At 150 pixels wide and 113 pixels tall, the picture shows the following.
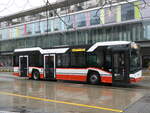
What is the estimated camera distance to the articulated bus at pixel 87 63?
11.3m

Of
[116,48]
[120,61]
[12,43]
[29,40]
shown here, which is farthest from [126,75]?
[12,43]

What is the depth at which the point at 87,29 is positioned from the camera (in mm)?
40688

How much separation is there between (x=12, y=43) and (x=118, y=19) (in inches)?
1467

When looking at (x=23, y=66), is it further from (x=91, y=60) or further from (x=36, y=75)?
(x=91, y=60)

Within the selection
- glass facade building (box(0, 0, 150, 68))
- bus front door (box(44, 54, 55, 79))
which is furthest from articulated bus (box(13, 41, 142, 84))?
glass facade building (box(0, 0, 150, 68))

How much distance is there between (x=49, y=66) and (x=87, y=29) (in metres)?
27.4

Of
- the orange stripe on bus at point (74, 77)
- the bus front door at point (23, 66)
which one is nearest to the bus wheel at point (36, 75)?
the bus front door at point (23, 66)

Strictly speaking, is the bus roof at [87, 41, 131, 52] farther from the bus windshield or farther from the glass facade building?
the glass facade building

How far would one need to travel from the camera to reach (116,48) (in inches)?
458

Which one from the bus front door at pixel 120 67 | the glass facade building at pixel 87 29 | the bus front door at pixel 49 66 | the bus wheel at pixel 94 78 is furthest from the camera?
the glass facade building at pixel 87 29

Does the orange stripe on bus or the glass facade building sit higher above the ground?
the glass facade building

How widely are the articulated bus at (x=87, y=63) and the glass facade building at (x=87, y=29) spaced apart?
1058cm

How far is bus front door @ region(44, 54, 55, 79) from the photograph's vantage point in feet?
47.8

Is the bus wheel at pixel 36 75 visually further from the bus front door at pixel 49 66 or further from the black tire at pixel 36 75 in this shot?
the bus front door at pixel 49 66
